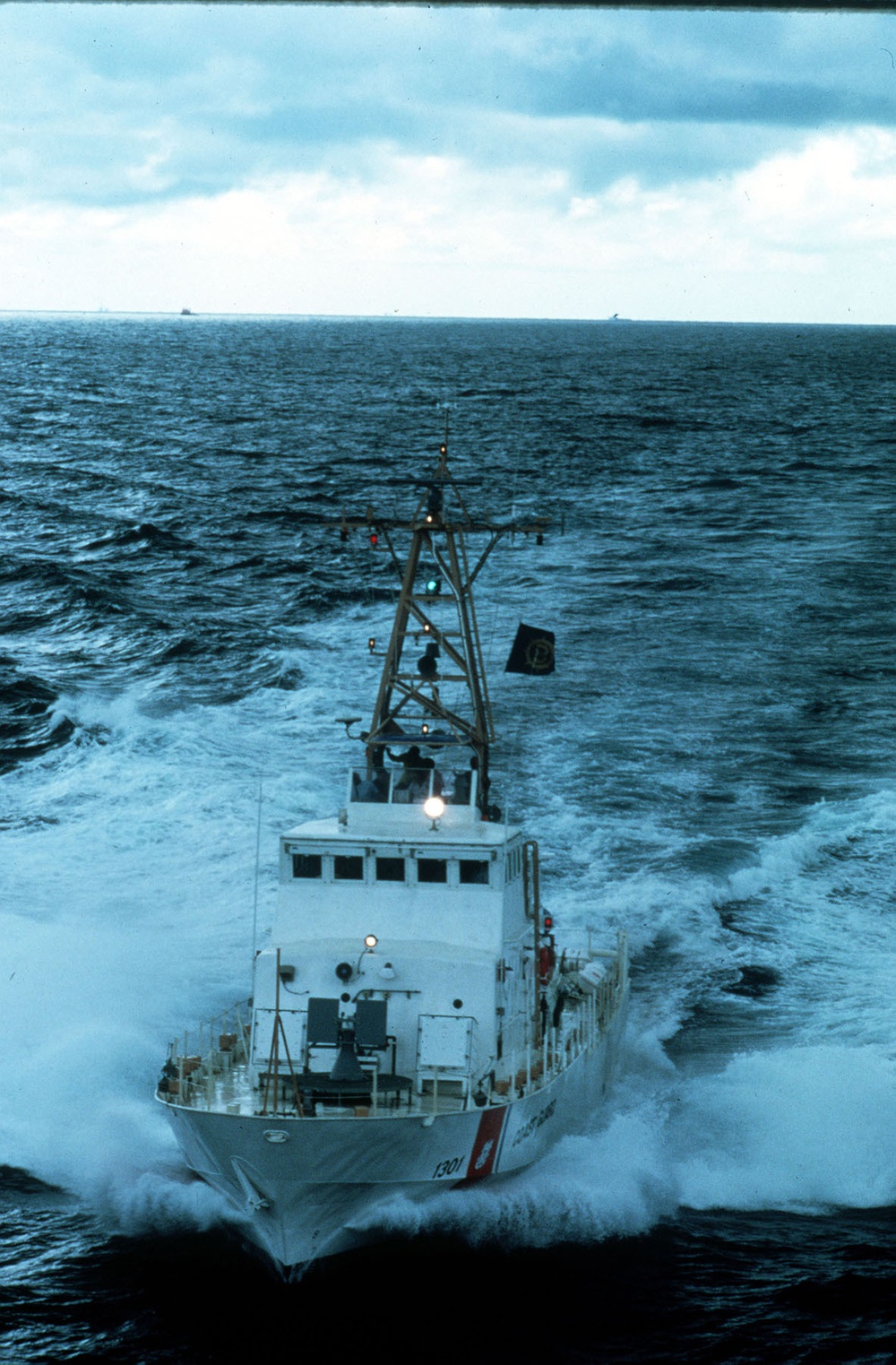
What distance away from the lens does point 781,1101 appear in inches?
809

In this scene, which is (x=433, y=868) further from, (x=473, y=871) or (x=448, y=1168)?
(x=448, y=1168)

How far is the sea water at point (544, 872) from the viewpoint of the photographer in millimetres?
15938

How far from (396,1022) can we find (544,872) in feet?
36.9

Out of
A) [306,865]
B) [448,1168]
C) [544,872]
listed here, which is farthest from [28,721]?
[448,1168]

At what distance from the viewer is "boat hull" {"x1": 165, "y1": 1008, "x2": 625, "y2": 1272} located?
50.7 feet

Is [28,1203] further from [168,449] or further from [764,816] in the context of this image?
[168,449]

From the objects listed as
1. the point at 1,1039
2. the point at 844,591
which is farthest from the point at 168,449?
the point at 1,1039

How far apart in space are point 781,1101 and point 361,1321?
7774 millimetres

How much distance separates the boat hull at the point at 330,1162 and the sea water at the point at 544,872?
0.39 m

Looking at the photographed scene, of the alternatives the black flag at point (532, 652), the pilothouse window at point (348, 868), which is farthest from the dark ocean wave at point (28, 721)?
the black flag at point (532, 652)

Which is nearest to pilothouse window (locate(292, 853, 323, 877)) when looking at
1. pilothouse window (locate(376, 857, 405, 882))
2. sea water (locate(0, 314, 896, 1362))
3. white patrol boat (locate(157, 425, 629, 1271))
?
white patrol boat (locate(157, 425, 629, 1271))

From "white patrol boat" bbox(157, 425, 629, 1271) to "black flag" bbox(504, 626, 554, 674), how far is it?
3 cm

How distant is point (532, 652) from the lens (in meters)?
20.6

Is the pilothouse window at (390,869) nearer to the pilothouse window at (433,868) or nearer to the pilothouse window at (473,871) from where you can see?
the pilothouse window at (433,868)
